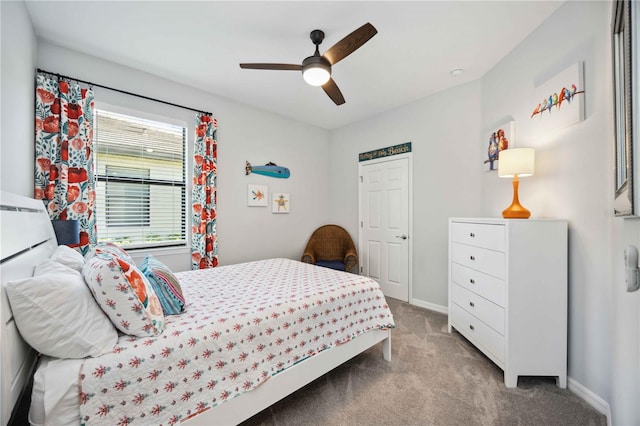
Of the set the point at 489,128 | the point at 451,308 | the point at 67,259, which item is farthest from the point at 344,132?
the point at 67,259

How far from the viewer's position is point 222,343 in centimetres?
133

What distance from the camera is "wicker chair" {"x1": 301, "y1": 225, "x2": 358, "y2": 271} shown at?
4176 mm

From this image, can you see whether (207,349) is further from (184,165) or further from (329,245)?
(329,245)

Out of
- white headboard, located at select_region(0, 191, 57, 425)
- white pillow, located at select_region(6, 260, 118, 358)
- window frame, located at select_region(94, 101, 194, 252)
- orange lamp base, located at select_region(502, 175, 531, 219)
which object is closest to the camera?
white headboard, located at select_region(0, 191, 57, 425)

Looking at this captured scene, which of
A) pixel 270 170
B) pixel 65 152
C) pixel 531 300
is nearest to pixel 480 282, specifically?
pixel 531 300

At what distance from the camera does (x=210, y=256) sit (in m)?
3.21

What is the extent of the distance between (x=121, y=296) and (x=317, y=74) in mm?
1975

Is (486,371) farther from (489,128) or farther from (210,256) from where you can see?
(210,256)

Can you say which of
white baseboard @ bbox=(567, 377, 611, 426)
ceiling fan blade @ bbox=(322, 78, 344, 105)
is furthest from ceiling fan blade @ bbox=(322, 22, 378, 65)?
white baseboard @ bbox=(567, 377, 611, 426)

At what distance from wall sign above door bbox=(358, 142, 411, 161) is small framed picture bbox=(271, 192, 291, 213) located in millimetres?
1387

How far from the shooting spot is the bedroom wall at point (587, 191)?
1.59m

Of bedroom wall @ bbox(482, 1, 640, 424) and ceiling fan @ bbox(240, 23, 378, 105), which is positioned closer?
bedroom wall @ bbox(482, 1, 640, 424)

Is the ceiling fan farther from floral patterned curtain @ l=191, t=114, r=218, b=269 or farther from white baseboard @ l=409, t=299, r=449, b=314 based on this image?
white baseboard @ l=409, t=299, r=449, b=314

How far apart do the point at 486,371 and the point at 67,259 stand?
115 inches
